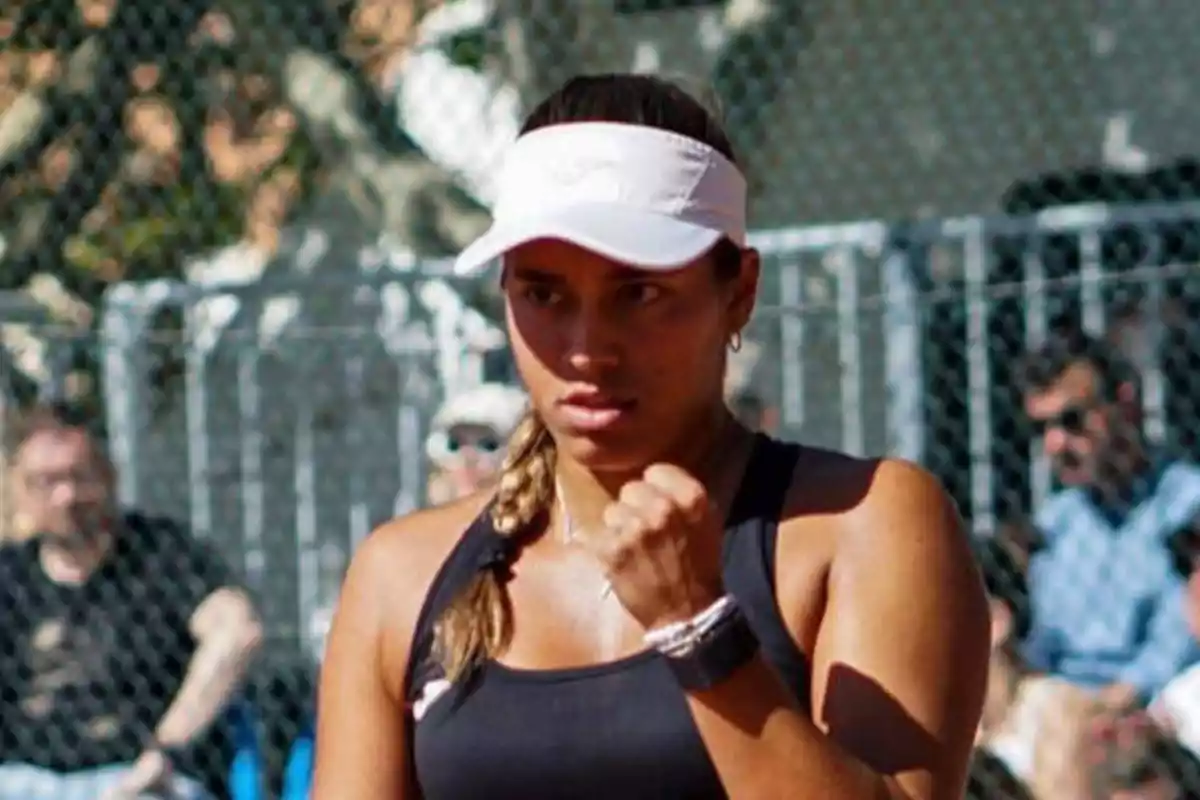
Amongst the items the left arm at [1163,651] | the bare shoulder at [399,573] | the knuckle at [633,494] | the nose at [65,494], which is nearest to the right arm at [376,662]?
the bare shoulder at [399,573]

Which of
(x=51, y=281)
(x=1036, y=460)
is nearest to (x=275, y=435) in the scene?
(x=51, y=281)

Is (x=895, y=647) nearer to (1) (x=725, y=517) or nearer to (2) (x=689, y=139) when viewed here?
(1) (x=725, y=517)

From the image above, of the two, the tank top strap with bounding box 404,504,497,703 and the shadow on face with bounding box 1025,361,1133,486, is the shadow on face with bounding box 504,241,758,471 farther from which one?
the shadow on face with bounding box 1025,361,1133,486

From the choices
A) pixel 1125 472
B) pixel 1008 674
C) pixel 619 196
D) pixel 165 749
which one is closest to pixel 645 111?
pixel 619 196

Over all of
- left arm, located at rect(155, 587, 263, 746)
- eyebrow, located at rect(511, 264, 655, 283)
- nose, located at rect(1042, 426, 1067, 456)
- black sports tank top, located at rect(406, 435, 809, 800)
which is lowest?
left arm, located at rect(155, 587, 263, 746)

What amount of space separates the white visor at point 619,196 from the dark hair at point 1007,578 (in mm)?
3145

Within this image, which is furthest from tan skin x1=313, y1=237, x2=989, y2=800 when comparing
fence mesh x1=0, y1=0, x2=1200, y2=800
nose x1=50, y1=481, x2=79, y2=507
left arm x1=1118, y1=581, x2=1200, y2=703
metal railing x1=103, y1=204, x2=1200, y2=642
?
nose x1=50, y1=481, x2=79, y2=507

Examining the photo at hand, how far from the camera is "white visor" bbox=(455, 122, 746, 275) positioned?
1.86 metres

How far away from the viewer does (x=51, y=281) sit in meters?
6.00

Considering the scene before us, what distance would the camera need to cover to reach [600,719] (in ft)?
6.17

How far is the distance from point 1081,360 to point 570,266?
10.8ft

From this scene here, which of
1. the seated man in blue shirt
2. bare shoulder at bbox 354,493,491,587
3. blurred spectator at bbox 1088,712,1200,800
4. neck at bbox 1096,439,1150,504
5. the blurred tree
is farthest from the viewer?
the blurred tree

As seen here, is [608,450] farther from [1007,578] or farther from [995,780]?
[1007,578]

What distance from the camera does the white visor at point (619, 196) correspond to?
6.09 ft
